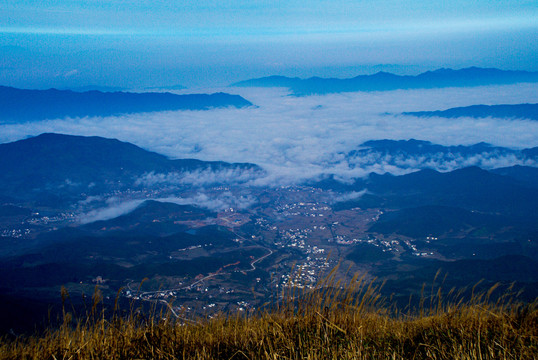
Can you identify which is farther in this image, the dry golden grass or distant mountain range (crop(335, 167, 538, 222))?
distant mountain range (crop(335, 167, 538, 222))

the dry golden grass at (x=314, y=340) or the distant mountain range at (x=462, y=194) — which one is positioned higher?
the dry golden grass at (x=314, y=340)

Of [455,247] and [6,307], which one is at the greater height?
[6,307]

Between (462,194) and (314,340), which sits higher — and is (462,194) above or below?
below

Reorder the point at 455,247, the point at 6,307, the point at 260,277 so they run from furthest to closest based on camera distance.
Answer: the point at 455,247, the point at 260,277, the point at 6,307

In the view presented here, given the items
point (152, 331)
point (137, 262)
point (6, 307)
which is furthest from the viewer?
point (137, 262)

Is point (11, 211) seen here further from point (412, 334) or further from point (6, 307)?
point (412, 334)

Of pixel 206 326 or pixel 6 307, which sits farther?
pixel 6 307

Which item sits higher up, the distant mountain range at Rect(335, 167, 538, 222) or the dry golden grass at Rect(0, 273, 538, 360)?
the dry golden grass at Rect(0, 273, 538, 360)

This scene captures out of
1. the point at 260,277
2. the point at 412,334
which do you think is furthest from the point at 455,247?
the point at 412,334

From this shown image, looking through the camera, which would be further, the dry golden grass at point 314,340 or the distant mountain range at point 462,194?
the distant mountain range at point 462,194

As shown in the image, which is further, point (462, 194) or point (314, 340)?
point (462, 194)

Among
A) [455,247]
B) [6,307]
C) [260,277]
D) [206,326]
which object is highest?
[206,326]
